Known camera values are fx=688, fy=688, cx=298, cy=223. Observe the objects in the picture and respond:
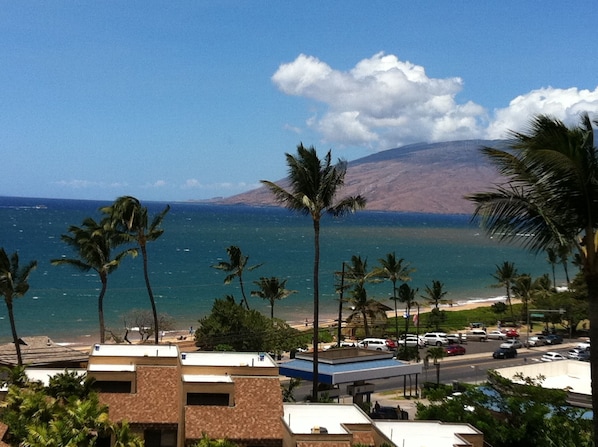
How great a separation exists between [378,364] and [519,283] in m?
50.6

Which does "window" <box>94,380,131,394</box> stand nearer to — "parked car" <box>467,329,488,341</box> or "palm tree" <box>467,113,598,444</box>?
"palm tree" <box>467,113,598,444</box>

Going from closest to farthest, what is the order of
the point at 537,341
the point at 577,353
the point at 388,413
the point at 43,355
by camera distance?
1. the point at 388,413
2. the point at 43,355
3. the point at 577,353
4. the point at 537,341

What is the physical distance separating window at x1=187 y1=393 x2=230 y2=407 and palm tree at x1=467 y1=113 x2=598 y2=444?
14579 mm

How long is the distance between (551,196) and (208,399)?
15.8m

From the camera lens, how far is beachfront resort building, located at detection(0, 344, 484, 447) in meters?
21.5

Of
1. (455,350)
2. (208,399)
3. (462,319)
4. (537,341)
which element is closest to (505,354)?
(455,350)

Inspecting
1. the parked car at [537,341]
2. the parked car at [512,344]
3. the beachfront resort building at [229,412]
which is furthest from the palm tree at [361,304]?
the beachfront resort building at [229,412]

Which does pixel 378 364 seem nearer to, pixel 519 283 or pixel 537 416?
pixel 537 416

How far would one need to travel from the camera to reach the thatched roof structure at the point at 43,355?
131ft

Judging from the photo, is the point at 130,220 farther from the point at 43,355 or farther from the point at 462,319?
the point at 462,319

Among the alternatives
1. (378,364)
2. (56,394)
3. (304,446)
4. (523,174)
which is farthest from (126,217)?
(523,174)

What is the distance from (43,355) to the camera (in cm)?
4369

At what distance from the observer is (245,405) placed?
75.7ft

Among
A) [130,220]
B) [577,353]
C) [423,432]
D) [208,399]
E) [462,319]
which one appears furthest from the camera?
[462,319]
